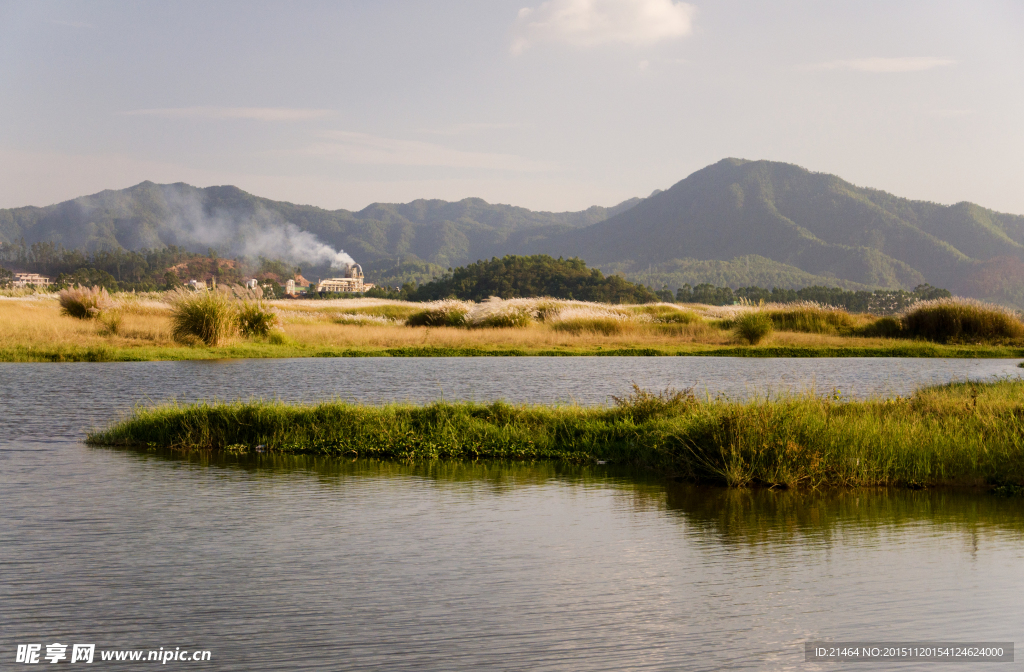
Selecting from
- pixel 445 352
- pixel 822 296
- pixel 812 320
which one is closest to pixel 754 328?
pixel 812 320

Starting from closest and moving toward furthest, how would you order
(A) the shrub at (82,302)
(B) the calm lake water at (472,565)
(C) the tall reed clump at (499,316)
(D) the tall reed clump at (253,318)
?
(B) the calm lake water at (472,565) → (D) the tall reed clump at (253,318) → (A) the shrub at (82,302) → (C) the tall reed clump at (499,316)

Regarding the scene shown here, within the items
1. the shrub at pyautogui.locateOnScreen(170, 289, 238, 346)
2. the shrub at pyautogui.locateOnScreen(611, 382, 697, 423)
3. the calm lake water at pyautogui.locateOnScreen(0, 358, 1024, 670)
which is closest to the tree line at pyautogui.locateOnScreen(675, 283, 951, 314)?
the shrub at pyautogui.locateOnScreen(170, 289, 238, 346)

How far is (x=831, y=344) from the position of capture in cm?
3183

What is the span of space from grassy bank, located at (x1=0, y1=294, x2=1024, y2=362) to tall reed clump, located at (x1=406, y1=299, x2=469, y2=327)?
60 millimetres

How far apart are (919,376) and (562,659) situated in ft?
62.4

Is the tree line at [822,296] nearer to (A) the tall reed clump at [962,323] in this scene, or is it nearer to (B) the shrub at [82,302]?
(A) the tall reed clump at [962,323]

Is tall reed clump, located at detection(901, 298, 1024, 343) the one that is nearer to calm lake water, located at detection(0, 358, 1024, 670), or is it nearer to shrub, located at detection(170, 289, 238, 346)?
shrub, located at detection(170, 289, 238, 346)

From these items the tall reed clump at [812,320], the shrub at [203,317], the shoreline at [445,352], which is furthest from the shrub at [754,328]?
the shrub at [203,317]

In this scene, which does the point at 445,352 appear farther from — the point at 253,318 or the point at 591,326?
the point at 591,326

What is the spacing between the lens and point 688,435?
397 inches

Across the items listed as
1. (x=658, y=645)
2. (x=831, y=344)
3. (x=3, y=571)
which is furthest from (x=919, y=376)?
(x=3, y=571)

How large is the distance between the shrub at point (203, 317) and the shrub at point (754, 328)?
18.7 m

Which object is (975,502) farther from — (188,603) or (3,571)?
(3,571)

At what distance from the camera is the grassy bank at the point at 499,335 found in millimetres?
27828
